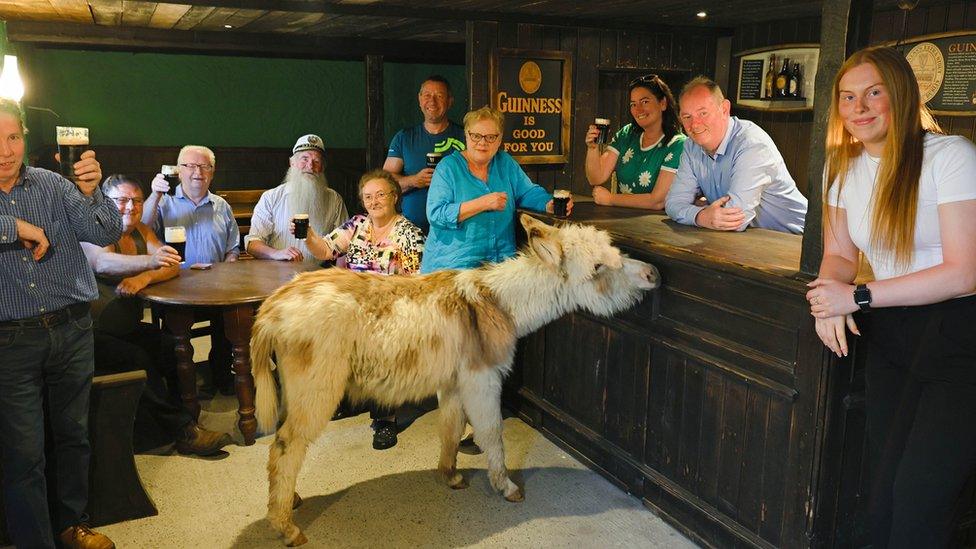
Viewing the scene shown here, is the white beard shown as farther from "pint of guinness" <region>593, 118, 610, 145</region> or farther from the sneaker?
"pint of guinness" <region>593, 118, 610, 145</region>

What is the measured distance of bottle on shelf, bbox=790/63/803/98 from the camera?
21.3ft

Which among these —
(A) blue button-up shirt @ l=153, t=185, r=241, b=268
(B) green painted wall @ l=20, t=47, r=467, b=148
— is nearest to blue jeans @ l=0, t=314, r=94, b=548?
(A) blue button-up shirt @ l=153, t=185, r=241, b=268

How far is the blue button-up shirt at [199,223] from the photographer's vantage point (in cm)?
470

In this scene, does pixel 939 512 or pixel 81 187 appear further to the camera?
pixel 81 187

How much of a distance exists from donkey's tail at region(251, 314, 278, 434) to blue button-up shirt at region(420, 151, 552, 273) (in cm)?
108

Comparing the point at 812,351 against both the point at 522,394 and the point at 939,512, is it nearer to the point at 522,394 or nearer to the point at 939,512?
the point at 939,512

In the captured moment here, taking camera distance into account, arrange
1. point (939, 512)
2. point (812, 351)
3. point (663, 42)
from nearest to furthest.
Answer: point (939, 512) → point (812, 351) → point (663, 42)

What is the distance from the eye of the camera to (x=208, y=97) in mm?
9914

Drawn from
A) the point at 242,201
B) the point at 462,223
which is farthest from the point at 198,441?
the point at 242,201

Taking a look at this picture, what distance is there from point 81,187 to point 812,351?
2865mm

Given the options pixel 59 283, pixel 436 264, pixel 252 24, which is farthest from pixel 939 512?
pixel 252 24

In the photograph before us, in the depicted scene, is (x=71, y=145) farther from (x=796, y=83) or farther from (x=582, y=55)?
(x=796, y=83)

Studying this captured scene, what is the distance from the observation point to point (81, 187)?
2.90 meters

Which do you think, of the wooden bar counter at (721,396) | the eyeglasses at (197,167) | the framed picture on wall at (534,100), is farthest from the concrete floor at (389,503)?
the framed picture on wall at (534,100)
